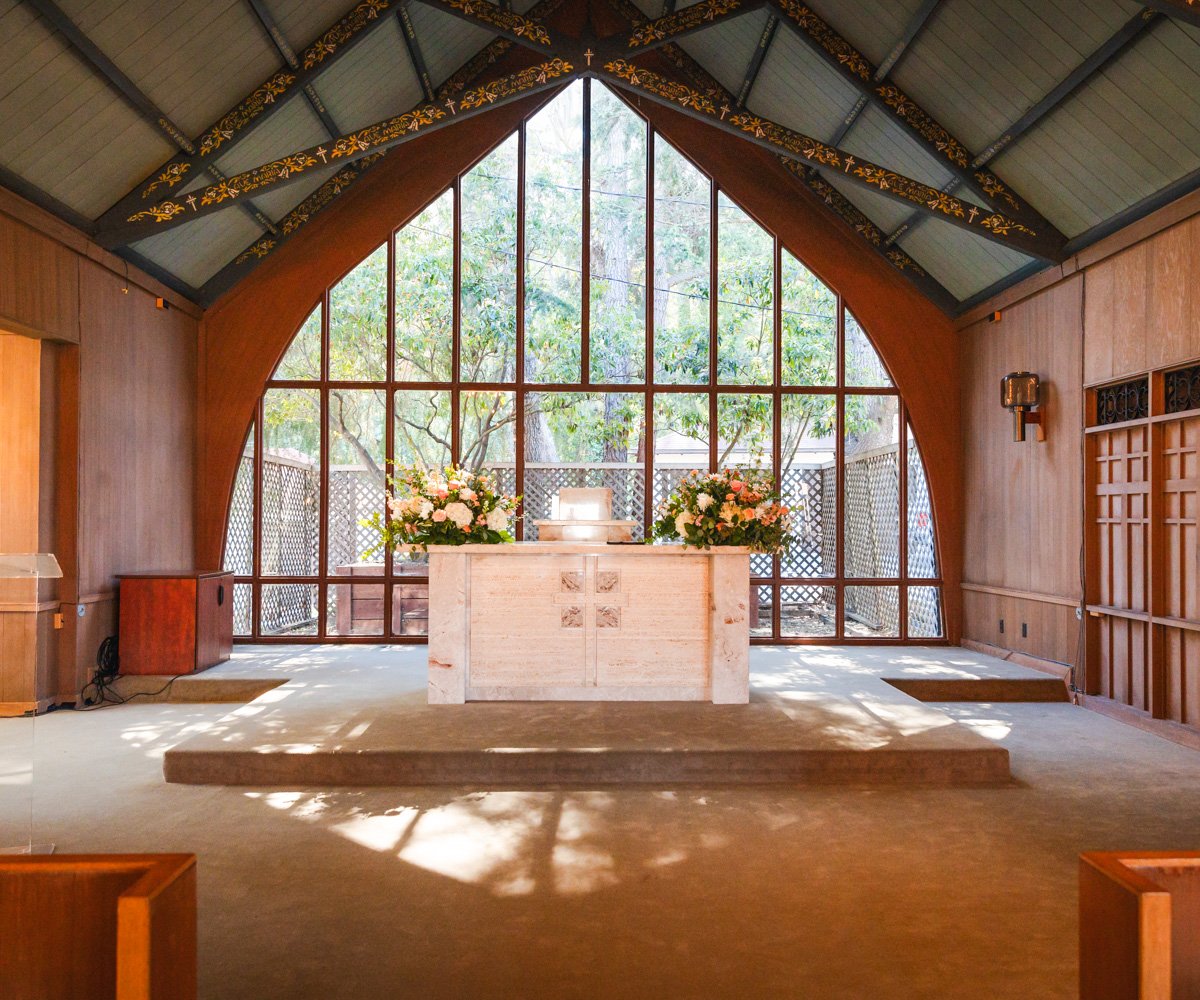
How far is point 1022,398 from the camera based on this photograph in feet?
21.3

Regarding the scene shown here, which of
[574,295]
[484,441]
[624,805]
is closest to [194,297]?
[484,441]

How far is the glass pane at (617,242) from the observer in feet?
25.2

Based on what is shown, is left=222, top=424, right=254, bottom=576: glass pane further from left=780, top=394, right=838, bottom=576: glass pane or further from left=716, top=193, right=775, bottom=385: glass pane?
left=780, top=394, right=838, bottom=576: glass pane

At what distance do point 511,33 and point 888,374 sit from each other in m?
4.17

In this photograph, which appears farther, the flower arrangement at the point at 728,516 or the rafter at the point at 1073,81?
the flower arrangement at the point at 728,516

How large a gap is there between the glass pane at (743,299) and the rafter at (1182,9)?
12.7 ft

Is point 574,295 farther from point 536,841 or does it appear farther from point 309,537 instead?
point 536,841

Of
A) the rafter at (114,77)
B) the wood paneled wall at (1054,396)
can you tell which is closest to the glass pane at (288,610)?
the rafter at (114,77)

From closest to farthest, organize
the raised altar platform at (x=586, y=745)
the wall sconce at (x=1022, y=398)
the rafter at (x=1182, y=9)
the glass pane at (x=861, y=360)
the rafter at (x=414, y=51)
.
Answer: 1. the rafter at (x=1182, y=9)
2. the raised altar platform at (x=586, y=745)
3. the rafter at (x=414, y=51)
4. the wall sconce at (x=1022, y=398)
5. the glass pane at (x=861, y=360)

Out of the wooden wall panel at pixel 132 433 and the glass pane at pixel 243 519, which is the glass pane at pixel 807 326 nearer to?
the glass pane at pixel 243 519

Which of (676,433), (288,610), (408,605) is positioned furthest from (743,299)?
(288,610)

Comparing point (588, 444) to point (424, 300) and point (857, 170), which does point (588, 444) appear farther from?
point (857, 170)

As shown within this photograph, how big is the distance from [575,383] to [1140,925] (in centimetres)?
645

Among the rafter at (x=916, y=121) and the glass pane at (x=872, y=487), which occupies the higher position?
the rafter at (x=916, y=121)
